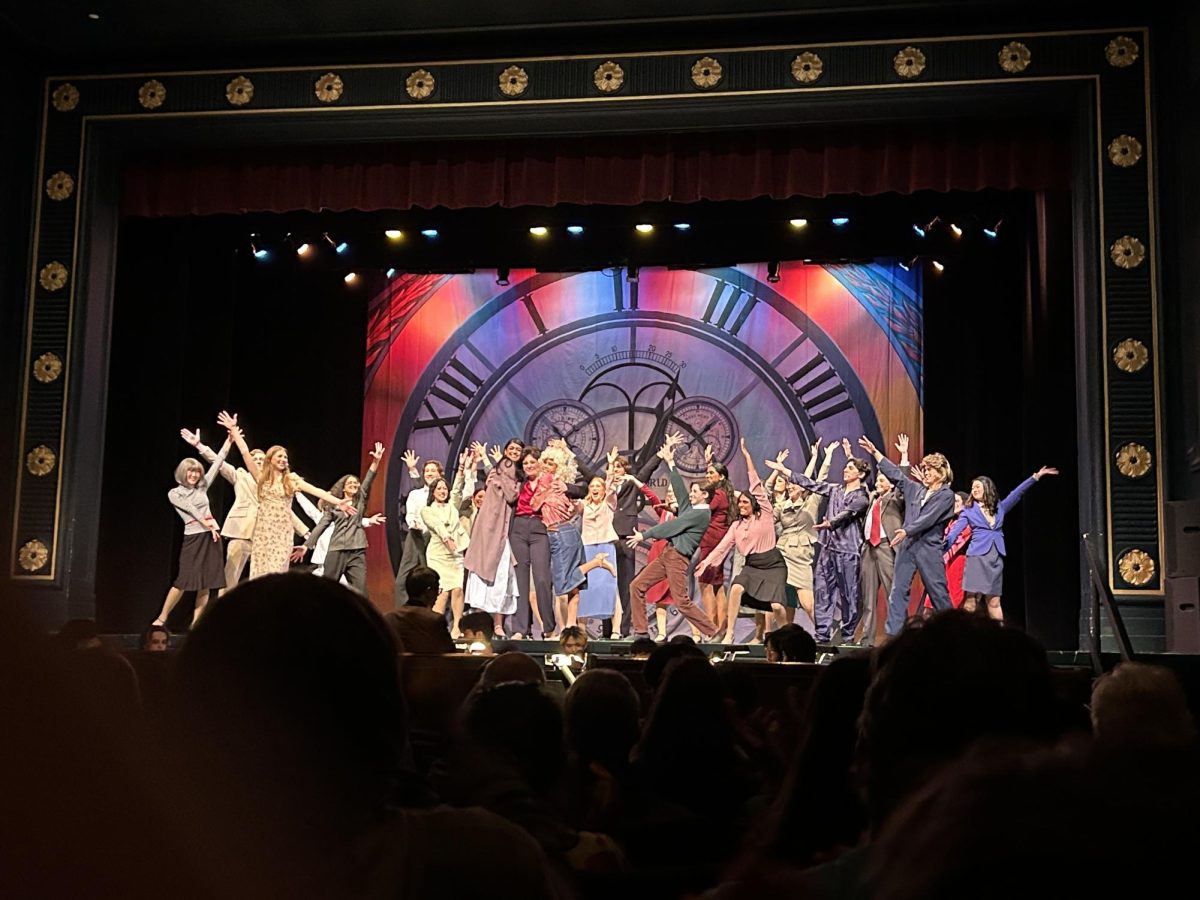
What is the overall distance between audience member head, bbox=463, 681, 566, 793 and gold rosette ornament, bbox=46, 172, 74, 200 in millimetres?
9544

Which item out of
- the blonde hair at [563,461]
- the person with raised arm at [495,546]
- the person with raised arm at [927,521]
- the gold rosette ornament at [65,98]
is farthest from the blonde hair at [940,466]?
the gold rosette ornament at [65,98]

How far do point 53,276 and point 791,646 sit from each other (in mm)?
7035

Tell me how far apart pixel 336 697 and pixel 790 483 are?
11.2 m

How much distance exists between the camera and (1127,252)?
898 cm

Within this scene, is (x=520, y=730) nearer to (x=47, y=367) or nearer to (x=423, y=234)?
(x=47, y=367)

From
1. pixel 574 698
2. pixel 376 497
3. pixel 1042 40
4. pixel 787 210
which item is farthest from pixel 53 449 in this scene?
pixel 574 698

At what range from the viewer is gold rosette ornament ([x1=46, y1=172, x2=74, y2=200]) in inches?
406

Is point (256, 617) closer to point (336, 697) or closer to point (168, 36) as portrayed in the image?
point (336, 697)

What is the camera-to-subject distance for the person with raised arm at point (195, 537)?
36.4ft

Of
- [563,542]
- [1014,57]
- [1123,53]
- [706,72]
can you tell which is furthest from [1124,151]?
[563,542]

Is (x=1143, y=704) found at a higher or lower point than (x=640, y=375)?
lower

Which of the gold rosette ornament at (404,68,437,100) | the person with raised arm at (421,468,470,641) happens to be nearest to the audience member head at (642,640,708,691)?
the gold rosette ornament at (404,68,437,100)

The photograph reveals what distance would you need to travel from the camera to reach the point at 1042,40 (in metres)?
9.27

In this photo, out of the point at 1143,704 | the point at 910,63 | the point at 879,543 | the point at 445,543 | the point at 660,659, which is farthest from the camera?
the point at 445,543
